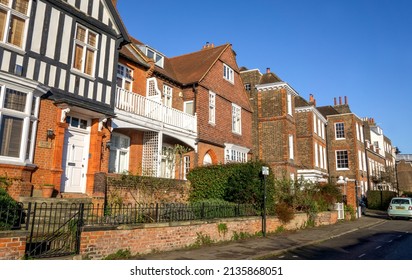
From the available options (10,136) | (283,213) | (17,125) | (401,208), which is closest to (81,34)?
(17,125)

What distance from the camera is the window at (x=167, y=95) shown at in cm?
1966

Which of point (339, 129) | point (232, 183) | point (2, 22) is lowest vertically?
point (232, 183)

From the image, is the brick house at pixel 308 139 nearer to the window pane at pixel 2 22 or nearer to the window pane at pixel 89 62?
the window pane at pixel 89 62

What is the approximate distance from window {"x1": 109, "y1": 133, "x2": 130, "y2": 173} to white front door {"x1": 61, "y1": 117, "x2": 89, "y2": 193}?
9.18ft

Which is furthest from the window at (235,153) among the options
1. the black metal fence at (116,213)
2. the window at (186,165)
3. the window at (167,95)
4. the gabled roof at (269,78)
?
the gabled roof at (269,78)

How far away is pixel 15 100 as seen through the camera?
10945 millimetres

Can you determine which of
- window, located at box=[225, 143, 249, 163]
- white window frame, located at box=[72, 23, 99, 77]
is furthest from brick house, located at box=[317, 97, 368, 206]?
white window frame, located at box=[72, 23, 99, 77]

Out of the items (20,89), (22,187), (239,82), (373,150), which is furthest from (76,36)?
(373,150)

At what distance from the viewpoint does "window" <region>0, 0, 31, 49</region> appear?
11.2 m

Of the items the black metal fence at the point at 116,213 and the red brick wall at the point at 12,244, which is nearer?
the red brick wall at the point at 12,244

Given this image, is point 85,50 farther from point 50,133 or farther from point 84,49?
point 50,133

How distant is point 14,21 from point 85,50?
290 centimetres

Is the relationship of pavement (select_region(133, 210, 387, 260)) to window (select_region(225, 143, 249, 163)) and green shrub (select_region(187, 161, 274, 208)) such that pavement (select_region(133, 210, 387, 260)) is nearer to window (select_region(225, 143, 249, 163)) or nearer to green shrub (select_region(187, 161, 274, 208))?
green shrub (select_region(187, 161, 274, 208))

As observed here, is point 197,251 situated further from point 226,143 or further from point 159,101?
point 226,143
